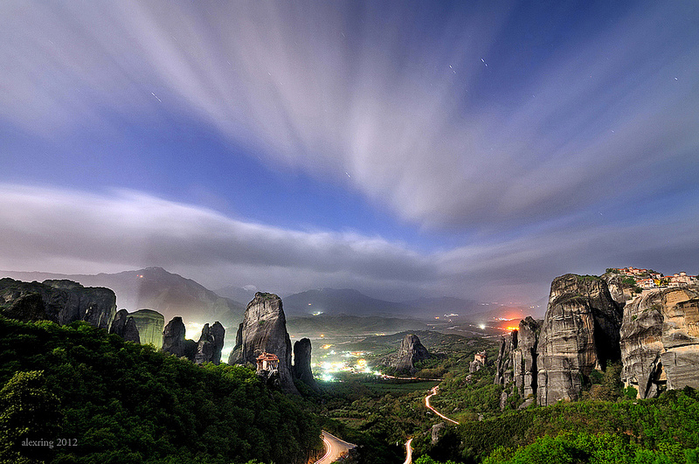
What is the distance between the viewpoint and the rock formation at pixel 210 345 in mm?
72875

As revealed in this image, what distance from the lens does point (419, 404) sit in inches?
2798

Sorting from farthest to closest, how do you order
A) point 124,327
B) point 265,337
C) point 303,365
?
point 303,365 → point 265,337 → point 124,327

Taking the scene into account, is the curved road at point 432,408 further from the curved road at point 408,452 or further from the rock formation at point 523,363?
the curved road at point 408,452

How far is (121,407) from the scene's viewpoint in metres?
20.8

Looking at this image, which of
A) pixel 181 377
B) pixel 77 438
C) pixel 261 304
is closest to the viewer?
pixel 77 438

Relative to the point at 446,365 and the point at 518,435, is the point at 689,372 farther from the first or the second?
the point at 446,365

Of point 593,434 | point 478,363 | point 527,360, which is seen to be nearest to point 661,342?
point 593,434

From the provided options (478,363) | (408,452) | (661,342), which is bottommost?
(408,452)

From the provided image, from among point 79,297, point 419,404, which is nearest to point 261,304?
point 79,297

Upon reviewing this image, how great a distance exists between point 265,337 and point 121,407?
57.2 metres

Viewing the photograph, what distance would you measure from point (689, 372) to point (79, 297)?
103m

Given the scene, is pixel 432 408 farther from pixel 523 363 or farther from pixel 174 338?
pixel 174 338

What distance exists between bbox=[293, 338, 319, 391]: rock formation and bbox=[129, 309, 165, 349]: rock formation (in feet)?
127

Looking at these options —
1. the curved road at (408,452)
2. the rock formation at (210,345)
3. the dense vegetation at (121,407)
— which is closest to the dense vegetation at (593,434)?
the curved road at (408,452)
